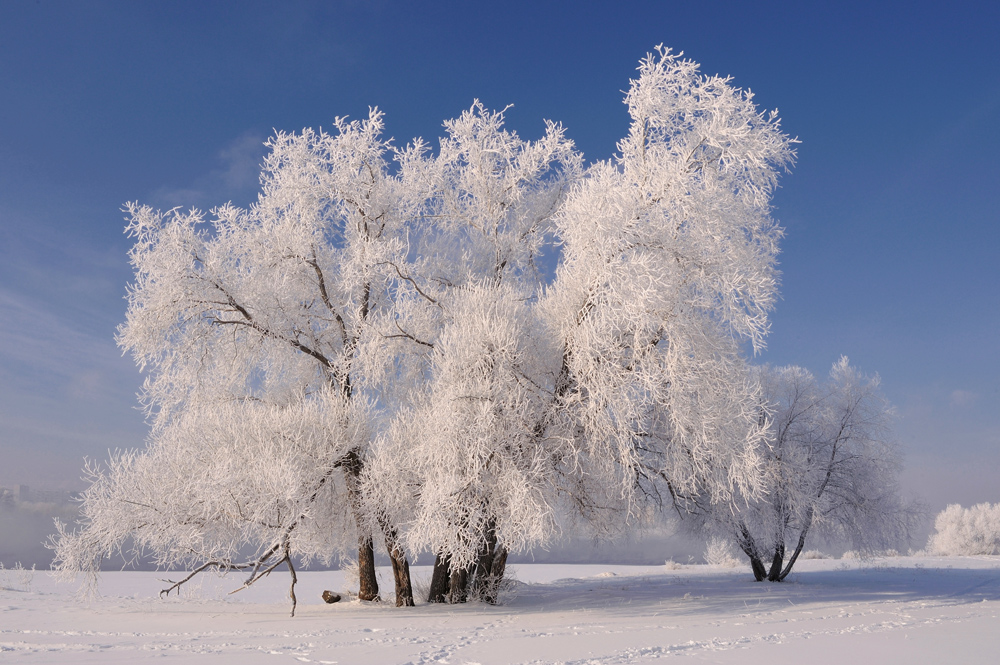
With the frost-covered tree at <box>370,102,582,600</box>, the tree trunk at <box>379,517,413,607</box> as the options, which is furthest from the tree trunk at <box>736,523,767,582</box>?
the tree trunk at <box>379,517,413,607</box>

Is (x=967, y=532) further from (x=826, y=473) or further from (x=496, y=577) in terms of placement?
(x=496, y=577)

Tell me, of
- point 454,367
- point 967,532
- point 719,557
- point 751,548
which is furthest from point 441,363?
point 967,532

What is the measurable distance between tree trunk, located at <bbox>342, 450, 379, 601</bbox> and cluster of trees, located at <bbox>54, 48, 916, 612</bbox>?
0.05 meters

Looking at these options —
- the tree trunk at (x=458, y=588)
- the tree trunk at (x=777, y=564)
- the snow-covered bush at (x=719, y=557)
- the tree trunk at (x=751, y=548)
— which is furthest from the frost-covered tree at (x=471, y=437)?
the snow-covered bush at (x=719, y=557)

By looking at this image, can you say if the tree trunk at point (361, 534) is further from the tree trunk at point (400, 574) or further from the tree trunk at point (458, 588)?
the tree trunk at point (458, 588)

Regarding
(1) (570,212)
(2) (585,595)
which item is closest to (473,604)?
(2) (585,595)

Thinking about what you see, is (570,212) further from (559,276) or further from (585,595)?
(585,595)

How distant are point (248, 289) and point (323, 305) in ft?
5.47

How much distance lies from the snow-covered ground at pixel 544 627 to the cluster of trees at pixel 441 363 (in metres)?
1.09

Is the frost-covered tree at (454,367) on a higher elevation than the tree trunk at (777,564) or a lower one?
higher

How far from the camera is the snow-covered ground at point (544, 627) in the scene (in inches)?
272

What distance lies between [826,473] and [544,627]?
10.6m

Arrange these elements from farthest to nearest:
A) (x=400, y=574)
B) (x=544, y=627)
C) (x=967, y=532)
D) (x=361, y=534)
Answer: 1. (x=967, y=532)
2. (x=400, y=574)
3. (x=361, y=534)
4. (x=544, y=627)

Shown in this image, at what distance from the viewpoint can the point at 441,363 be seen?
1082cm
